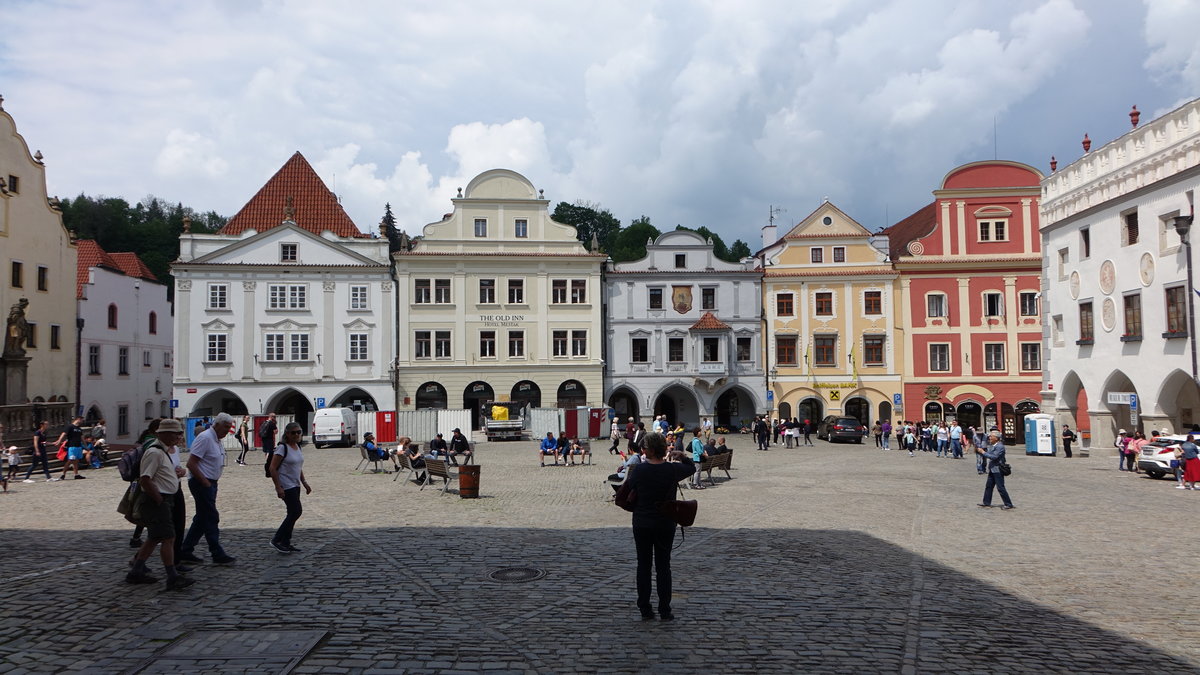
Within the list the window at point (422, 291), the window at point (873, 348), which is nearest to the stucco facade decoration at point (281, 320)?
the window at point (422, 291)

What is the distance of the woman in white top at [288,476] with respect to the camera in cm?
1002

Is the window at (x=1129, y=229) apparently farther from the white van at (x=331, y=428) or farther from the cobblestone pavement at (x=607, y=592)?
the white van at (x=331, y=428)

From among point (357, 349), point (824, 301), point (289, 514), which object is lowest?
point (289, 514)

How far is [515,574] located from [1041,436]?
27956 millimetres

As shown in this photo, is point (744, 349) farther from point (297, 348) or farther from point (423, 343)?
point (297, 348)

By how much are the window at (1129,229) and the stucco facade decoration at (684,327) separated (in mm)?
19296

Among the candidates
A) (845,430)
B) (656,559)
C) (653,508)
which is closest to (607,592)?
(656,559)

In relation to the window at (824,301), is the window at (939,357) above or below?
below

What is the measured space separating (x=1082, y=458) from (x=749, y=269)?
2060 centimetres

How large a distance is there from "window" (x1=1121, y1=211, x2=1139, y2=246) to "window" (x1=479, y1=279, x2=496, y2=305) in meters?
29.4

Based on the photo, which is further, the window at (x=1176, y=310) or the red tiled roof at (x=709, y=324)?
Result: the red tiled roof at (x=709, y=324)

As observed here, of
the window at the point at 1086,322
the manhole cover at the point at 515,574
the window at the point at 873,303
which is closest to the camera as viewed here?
the manhole cover at the point at 515,574


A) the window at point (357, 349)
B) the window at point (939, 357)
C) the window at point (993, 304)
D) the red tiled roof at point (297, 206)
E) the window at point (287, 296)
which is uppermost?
the red tiled roof at point (297, 206)

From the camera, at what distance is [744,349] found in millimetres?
45031
